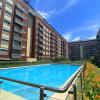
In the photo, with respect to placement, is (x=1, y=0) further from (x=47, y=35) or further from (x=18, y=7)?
(x=47, y=35)

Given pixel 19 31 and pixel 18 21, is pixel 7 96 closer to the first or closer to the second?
pixel 19 31

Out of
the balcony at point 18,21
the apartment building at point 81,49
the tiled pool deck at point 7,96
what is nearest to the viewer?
the tiled pool deck at point 7,96

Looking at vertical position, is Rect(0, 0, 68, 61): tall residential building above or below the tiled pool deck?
above

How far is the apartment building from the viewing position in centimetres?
11350

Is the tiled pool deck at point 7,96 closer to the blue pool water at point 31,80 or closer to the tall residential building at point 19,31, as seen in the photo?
the blue pool water at point 31,80

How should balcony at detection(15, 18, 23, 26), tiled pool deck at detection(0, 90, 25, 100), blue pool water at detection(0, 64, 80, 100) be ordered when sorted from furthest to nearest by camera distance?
1. balcony at detection(15, 18, 23, 26)
2. tiled pool deck at detection(0, 90, 25, 100)
3. blue pool water at detection(0, 64, 80, 100)

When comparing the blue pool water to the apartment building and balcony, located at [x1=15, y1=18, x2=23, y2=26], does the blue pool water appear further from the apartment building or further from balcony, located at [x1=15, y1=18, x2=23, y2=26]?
the apartment building

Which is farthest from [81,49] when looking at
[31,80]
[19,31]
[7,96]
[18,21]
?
[7,96]

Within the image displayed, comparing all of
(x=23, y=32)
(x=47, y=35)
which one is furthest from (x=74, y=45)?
(x=23, y=32)

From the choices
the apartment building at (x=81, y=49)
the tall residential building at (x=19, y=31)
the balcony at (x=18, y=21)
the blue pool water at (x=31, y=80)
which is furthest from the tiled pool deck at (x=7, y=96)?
the apartment building at (x=81, y=49)

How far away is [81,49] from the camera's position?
385 ft

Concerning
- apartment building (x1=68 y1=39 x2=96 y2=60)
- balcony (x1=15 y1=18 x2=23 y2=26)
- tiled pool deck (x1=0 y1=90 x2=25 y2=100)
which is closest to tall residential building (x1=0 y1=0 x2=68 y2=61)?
balcony (x1=15 y1=18 x2=23 y2=26)

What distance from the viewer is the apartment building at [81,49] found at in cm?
11350

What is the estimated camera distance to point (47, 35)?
234 feet
